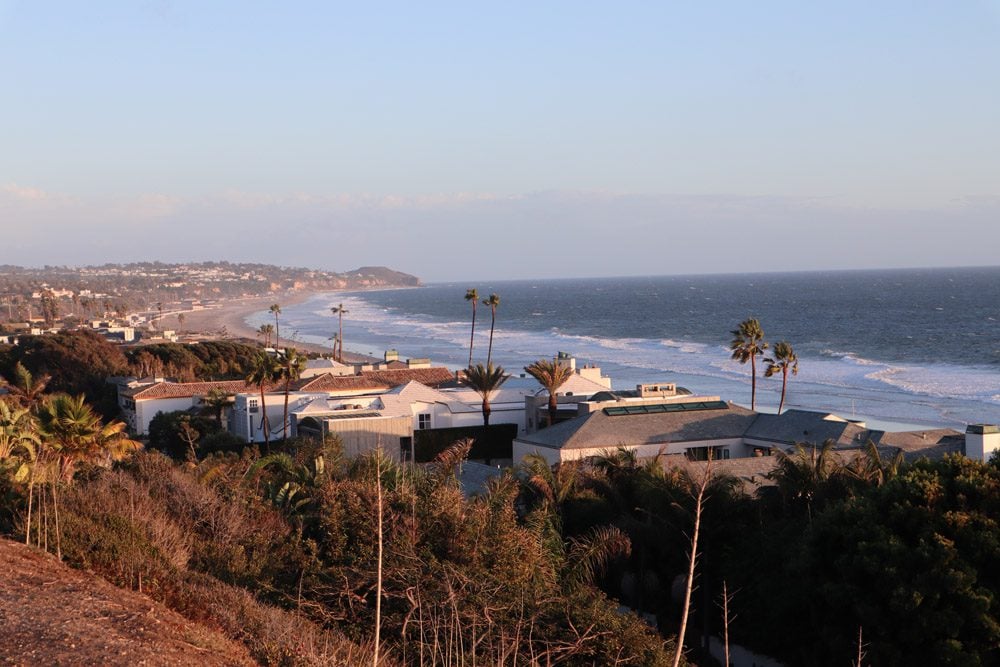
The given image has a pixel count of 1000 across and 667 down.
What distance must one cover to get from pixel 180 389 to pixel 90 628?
4228 centimetres

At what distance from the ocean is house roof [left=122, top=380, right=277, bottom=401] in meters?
27.7

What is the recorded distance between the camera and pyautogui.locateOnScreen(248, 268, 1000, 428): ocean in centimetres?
6775

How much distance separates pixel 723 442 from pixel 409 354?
7216 centimetres

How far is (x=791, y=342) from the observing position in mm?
111125

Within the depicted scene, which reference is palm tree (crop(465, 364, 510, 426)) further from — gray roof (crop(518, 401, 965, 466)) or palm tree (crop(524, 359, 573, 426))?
gray roof (crop(518, 401, 965, 466))

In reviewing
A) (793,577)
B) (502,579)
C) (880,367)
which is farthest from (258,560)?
(880,367)

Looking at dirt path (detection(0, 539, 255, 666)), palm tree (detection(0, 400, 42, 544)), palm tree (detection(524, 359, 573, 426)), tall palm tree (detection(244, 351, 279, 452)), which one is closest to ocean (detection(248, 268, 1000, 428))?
palm tree (detection(524, 359, 573, 426))

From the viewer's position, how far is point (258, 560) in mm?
17922

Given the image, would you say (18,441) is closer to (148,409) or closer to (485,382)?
(485,382)

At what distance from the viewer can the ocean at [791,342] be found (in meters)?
67.8

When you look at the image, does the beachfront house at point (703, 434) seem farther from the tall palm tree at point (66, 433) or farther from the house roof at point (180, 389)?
the house roof at point (180, 389)

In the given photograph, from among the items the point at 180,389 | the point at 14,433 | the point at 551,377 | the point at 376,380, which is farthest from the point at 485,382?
the point at 14,433

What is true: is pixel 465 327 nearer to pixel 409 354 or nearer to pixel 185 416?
pixel 409 354

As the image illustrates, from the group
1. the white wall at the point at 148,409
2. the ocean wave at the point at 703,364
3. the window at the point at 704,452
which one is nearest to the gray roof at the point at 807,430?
the window at the point at 704,452
